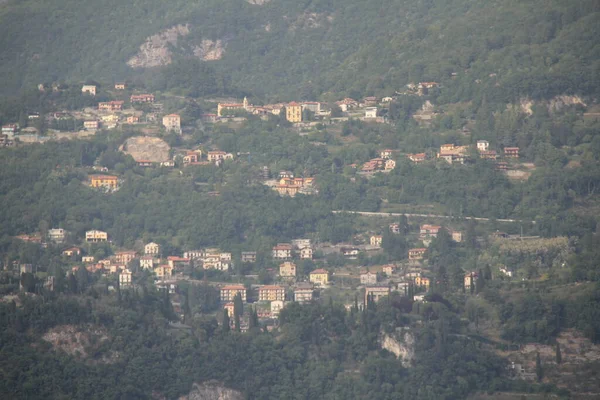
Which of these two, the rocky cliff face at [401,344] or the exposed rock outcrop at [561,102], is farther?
the exposed rock outcrop at [561,102]

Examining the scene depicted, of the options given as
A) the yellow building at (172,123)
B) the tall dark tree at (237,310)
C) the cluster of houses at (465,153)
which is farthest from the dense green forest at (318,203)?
the yellow building at (172,123)

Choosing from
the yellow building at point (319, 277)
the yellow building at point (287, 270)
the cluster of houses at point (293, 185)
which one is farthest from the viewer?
the cluster of houses at point (293, 185)

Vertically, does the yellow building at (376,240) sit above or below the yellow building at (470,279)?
above

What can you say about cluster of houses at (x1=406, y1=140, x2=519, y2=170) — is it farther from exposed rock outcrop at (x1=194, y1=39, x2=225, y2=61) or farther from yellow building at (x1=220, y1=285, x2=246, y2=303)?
exposed rock outcrop at (x1=194, y1=39, x2=225, y2=61)

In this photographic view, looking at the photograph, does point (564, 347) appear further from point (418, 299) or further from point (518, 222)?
point (518, 222)

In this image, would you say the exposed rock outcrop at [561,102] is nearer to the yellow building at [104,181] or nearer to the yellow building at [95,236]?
the yellow building at [104,181]

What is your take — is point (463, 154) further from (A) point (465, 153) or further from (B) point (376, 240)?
(B) point (376, 240)
